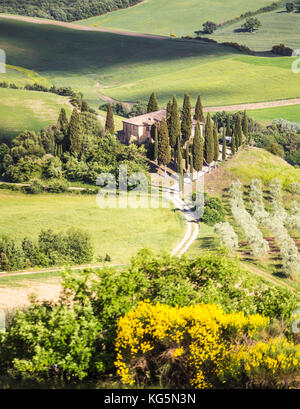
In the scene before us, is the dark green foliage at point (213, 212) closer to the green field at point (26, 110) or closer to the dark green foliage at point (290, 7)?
the green field at point (26, 110)

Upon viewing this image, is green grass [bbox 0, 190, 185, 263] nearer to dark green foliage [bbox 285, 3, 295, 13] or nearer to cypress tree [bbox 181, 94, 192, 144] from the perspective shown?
cypress tree [bbox 181, 94, 192, 144]

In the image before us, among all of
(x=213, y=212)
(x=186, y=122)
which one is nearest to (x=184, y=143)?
(x=186, y=122)

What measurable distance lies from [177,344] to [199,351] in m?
1.12

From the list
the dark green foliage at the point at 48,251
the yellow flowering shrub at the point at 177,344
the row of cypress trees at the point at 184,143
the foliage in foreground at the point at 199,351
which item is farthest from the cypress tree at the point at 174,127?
the yellow flowering shrub at the point at 177,344

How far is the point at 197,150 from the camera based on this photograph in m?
73.4

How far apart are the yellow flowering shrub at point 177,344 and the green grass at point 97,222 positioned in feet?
92.0

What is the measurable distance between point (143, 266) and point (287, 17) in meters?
192

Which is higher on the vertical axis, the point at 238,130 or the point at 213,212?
the point at 238,130

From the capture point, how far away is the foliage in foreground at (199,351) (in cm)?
1895

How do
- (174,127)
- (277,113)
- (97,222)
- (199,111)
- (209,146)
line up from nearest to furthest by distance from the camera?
(97,222) < (209,146) < (174,127) < (199,111) < (277,113)

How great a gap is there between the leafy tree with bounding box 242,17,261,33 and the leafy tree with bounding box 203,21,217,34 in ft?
43.6

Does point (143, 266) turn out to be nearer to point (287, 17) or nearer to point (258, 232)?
point (258, 232)

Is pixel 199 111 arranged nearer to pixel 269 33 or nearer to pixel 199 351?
pixel 199 351

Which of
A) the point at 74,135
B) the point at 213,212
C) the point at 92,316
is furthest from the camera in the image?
the point at 74,135
